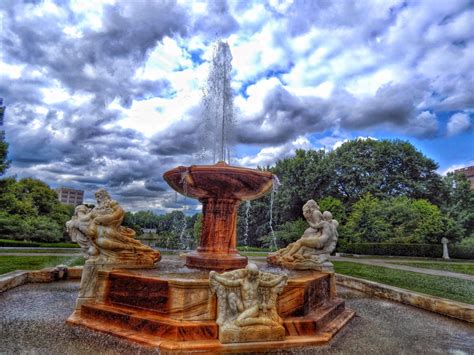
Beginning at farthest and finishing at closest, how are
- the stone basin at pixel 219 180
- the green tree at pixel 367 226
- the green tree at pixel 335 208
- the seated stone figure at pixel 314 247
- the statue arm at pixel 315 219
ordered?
the green tree at pixel 335 208
the green tree at pixel 367 226
the statue arm at pixel 315 219
the seated stone figure at pixel 314 247
the stone basin at pixel 219 180

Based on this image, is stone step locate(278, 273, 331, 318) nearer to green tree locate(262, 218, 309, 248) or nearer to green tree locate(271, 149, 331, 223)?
green tree locate(262, 218, 309, 248)

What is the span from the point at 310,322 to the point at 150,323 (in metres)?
2.21

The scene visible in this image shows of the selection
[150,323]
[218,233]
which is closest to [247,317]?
[150,323]

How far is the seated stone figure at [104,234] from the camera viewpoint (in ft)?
18.4

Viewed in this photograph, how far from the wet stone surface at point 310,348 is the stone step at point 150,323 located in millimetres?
288

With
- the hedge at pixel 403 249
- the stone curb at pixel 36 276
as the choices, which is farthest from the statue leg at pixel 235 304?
the hedge at pixel 403 249

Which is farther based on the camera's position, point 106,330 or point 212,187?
point 212,187

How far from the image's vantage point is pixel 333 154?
34594 millimetres

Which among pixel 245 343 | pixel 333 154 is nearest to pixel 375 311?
pixel 245 343

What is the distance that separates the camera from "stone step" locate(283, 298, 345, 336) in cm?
460

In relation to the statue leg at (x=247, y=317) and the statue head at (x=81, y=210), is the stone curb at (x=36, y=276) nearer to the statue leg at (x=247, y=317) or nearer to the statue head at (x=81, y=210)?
the statue head at (x=81, y=210)

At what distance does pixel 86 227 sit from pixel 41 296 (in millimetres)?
2391

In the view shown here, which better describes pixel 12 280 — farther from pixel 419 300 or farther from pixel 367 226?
pixel 367 226

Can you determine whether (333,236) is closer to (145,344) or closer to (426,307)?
(426,307)
